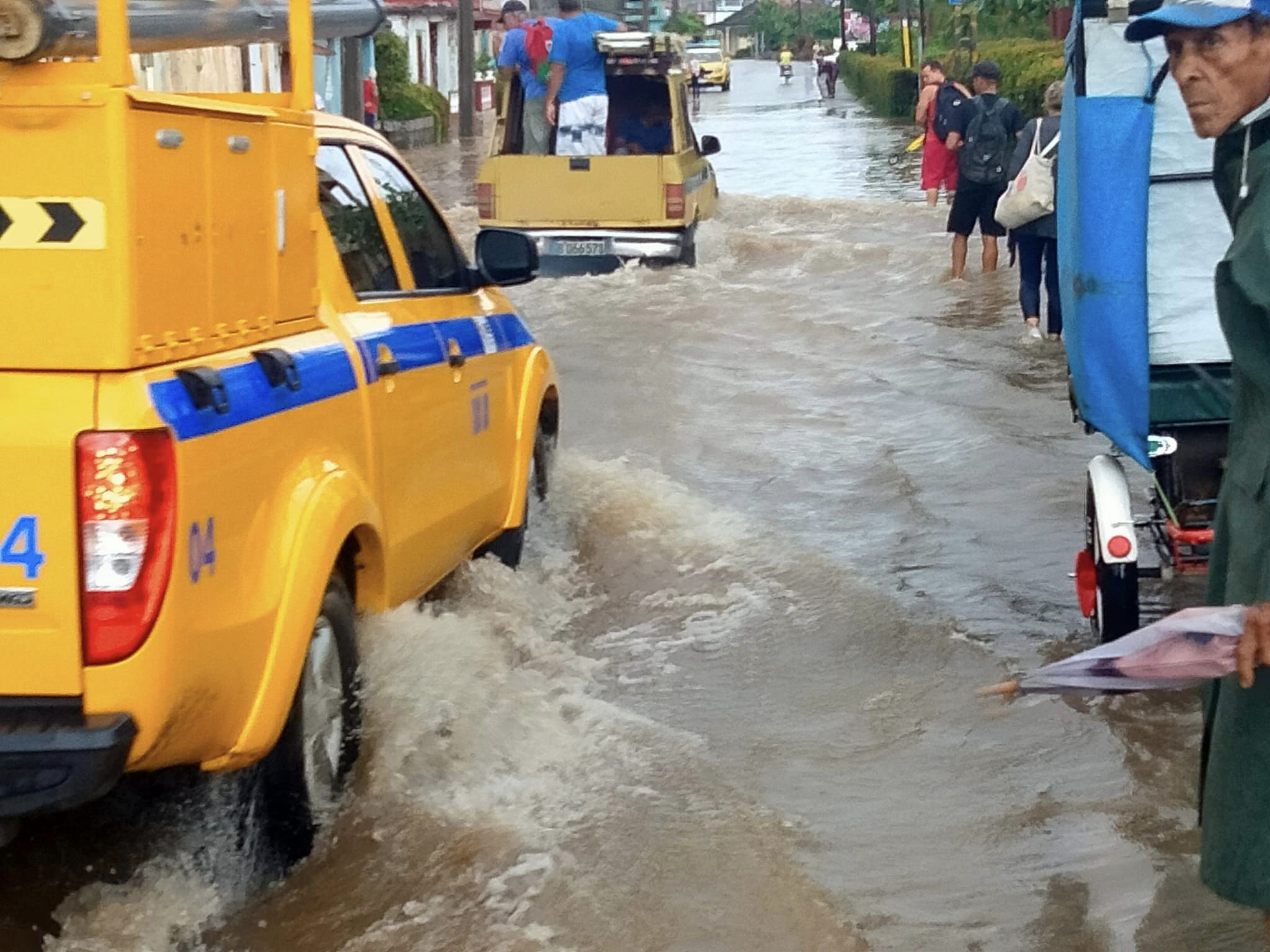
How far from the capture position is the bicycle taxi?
5.76 m

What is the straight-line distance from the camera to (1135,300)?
227 inches

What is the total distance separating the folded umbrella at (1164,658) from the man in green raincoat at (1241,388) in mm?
45

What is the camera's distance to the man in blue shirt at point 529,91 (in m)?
16.8

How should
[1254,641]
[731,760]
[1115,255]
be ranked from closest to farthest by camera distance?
[1254,641], [731,760], [1115,255]

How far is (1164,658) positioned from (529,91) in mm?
14537

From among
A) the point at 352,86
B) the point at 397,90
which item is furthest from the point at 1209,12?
the point at 397,90

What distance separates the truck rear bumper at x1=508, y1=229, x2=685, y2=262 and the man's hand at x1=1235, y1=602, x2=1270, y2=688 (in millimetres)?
13738

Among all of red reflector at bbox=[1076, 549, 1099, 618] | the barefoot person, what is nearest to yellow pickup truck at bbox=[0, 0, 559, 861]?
red reflector at bbox=[1076, 549, 1099, 618]

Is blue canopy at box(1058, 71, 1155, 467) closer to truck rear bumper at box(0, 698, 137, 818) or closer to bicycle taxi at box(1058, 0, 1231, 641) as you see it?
bicycle taxi at box(1058, 0, 1231, 641)

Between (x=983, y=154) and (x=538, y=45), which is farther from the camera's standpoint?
(x=538, y=45)

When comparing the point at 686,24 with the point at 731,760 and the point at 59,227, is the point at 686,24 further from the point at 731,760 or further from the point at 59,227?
the point at 59,227

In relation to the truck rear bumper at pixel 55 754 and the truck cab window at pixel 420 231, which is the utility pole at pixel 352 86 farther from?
the truck rear bumper at pixel 55 754

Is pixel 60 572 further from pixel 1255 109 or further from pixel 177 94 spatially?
pixel 1255 109

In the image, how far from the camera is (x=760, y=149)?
38344 mm
